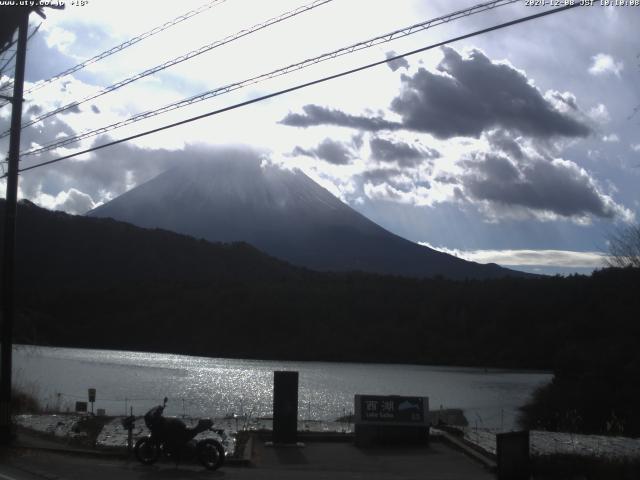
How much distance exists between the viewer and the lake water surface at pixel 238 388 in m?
41.1

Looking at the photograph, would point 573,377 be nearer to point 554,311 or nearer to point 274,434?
point 274,434

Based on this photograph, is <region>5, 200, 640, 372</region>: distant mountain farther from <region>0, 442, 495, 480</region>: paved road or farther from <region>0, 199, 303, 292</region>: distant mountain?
<region>0, 442, 495, 480</region>: paved road

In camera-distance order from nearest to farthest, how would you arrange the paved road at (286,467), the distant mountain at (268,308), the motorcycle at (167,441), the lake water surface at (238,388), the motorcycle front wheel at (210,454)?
the paved road at (286,467) < the motorcycle front wheel at (210,454) < the motorcycle at (167,441) < the lake water surface at (238,388) < the distant mountain at (268,308)

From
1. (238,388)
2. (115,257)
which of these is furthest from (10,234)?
(115,257)

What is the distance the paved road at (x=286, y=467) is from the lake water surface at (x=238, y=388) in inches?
703

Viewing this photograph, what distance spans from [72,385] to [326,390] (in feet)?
54.9

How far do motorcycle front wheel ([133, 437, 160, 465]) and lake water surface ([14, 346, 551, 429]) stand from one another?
61.5 ft

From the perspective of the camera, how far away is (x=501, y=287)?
374 feet

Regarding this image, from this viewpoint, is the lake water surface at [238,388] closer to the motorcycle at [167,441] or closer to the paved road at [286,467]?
the paved road at [286,467]

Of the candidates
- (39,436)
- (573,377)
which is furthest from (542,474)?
(573,377)

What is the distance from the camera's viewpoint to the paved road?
47.9ft

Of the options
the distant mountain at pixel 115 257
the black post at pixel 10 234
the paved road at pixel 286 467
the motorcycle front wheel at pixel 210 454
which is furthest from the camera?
the distant mountain at pixel 115 257

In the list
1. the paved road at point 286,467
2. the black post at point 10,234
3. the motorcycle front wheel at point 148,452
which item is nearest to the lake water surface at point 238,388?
the black post at point 10,234

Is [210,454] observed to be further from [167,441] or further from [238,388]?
[238,388]
